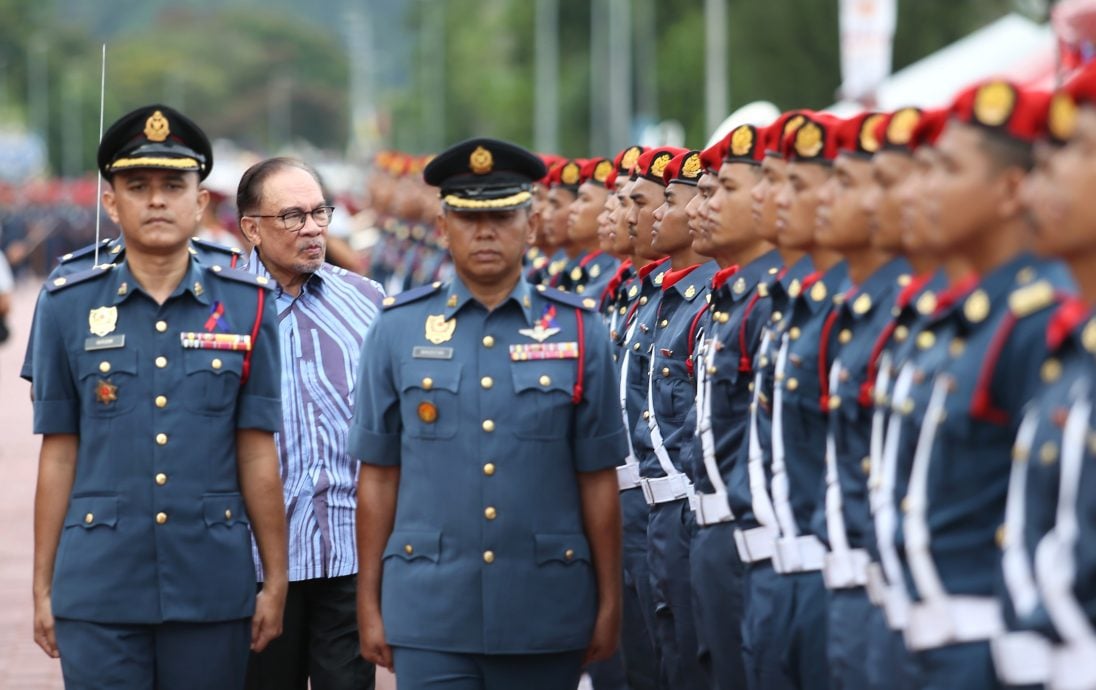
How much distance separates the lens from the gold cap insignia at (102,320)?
20.7 feet

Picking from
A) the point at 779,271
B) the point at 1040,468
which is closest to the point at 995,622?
the point at 1040,468

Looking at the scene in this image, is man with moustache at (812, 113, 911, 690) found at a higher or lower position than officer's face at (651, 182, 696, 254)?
lower

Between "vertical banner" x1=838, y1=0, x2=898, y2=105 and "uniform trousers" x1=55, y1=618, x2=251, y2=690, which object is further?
"vertical banner" x1=838, y1=0, x2=898, y2=105

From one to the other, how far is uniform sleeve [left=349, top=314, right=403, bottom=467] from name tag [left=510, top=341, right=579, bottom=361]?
0.34 metres

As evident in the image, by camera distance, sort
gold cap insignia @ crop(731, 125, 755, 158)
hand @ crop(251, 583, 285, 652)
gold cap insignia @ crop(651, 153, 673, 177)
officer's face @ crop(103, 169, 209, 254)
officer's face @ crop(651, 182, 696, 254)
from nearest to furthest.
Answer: officer's face @ crop(103, 169, 209, 254)
hand @ crop(251, 583, 285, 652)
gold cap insignia @ crop(731, 125, 755, 158)
officer's face @ crop(651, 182, 696, 254)
gold cap insignia @ crop(651, 153, 673, 177)

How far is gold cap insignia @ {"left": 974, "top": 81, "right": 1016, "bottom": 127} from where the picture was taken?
5.16m

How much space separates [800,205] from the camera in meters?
6.78

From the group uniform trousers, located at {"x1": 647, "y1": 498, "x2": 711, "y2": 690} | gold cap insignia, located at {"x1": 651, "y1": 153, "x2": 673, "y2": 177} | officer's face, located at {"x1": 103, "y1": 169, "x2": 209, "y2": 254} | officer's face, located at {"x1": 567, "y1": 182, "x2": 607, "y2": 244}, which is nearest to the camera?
officer's face, located at {"x1": 103, "y1": 169, "x2": 209, "y2": 254}

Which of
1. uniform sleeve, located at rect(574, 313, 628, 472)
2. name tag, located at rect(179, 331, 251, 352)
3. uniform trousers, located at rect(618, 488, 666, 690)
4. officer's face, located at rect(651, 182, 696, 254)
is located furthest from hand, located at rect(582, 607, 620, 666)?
officer's face, located at rect(651, 182, 696, 254)

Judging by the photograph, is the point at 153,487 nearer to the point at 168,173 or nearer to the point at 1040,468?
the point at 168,173

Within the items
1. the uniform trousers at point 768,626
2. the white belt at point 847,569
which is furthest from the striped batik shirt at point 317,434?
the white belt at point 847,569

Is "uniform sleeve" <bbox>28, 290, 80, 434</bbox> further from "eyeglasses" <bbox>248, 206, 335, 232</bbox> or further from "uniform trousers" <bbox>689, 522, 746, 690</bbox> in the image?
"uniform trousers" <bbox>689, 522, 746, 690</bbox>

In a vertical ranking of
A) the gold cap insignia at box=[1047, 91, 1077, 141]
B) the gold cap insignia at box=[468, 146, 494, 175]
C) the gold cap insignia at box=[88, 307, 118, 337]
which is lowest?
the gold cap insignia at box=[88, 307, 118, 337]

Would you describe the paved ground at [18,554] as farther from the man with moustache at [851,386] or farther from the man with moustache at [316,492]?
the man with moustache at [851,386]
